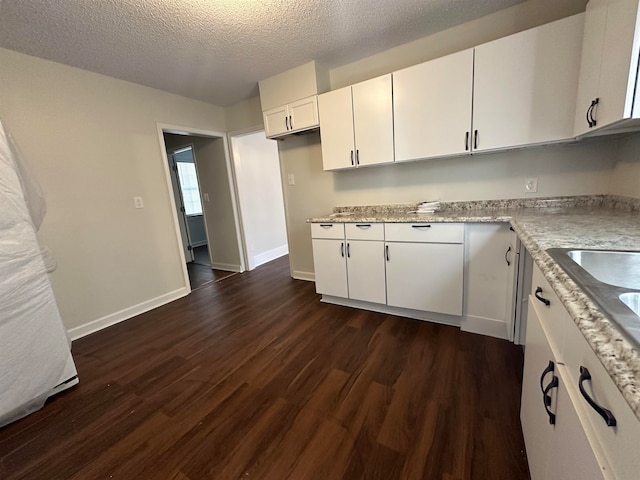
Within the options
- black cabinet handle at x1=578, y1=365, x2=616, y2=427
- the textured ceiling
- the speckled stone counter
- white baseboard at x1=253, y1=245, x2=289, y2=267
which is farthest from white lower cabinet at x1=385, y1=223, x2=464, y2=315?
white baseboard at x1=253, y1=245, x2=289, y2=267

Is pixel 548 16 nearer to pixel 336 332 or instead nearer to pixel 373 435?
pixel 336 332

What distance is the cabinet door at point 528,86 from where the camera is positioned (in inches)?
65.0

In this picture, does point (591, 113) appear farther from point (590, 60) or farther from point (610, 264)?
point (610, 264)

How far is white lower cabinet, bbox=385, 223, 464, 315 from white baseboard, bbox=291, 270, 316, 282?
1.37m

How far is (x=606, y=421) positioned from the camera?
0.45 metres

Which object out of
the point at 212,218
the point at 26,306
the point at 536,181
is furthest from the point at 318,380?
the point at 212,218

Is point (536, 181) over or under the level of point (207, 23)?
under

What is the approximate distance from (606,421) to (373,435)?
1.05 m

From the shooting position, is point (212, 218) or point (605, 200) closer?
point (605, 200)

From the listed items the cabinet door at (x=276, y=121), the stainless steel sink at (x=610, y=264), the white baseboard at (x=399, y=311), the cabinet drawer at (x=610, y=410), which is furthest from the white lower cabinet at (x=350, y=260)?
the cabinet drawer at (x=610, y=410)

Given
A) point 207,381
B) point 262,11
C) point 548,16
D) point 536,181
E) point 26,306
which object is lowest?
point 207,381

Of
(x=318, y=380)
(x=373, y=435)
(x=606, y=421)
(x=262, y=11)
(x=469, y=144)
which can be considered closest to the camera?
(x=606, y=421)

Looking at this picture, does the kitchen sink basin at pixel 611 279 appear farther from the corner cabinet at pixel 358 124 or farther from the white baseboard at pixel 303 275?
the white baseboard at pixel 303 275

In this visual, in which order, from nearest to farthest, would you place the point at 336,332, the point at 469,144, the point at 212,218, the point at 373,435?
the point at 373,435, the point at 469,144, the point at 336,332, the point at 212,218
